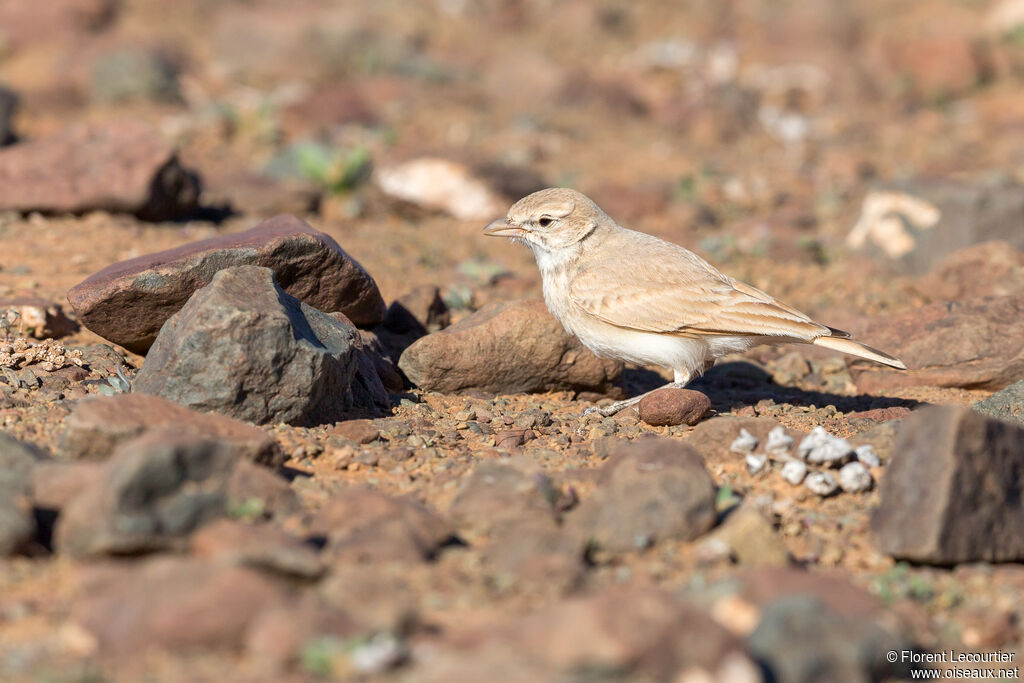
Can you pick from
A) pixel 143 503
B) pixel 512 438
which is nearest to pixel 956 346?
pixel 512 438

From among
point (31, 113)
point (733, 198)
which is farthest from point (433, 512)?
point (31, 113)

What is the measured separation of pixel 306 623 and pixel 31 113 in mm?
12942

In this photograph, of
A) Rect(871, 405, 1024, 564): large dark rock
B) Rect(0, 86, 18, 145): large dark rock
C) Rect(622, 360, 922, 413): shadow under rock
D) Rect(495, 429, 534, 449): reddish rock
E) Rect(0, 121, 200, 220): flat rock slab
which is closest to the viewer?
Rect(871, 405, 1024, 564): large dark rock

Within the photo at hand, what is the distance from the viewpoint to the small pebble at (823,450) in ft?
17.8

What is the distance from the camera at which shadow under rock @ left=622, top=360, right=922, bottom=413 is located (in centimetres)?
738

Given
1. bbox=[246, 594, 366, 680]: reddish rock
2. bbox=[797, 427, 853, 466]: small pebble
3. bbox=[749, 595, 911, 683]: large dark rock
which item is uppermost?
bbox=[246, 594, 366, 680]: reddish rock

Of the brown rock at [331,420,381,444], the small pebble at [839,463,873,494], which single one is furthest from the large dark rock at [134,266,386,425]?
the small pebble at [839,463,873,494]

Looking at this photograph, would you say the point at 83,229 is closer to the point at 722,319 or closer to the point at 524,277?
the point at 524,277

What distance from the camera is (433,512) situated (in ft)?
16.0

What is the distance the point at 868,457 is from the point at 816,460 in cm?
32

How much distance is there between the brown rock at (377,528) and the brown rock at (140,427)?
57 centimetres

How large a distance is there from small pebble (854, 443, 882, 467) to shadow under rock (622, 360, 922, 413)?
1583 millimetres

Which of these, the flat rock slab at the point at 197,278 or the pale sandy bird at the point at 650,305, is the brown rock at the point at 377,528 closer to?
the flat rock slab at the point at 197,278

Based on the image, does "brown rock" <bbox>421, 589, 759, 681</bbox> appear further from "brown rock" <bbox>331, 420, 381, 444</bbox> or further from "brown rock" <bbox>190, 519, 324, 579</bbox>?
"brown rock" <bbox>331, 420, 381, 444</bbox>
